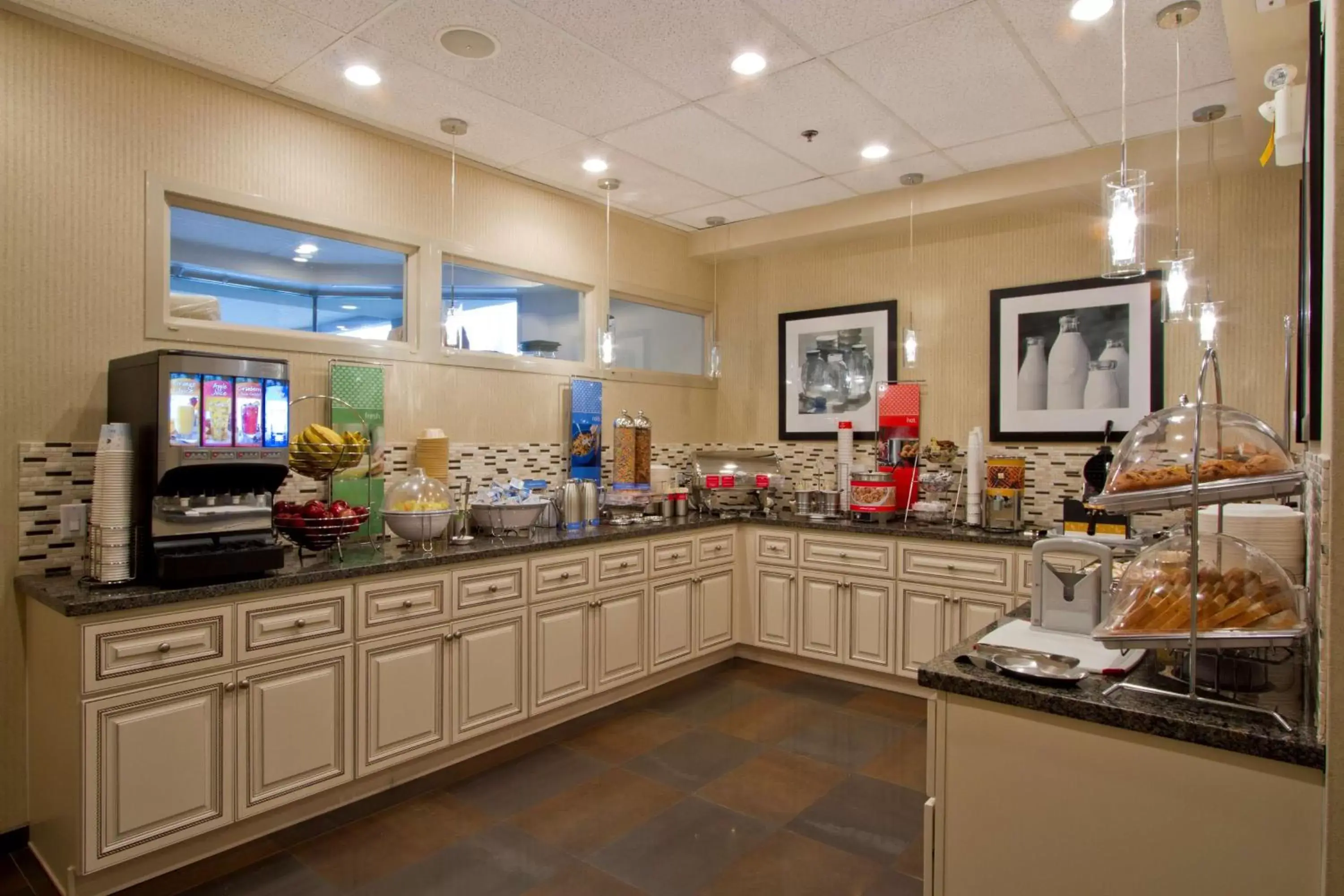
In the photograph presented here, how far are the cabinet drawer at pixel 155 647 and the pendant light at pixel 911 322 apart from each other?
11.8 feet

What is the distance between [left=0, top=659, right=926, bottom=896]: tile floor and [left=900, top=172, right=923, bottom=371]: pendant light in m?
2.05

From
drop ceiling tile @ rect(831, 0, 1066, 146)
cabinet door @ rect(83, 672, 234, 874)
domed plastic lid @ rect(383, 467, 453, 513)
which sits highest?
drop ceiling tile @ rect(831, 0, 1066, 146)

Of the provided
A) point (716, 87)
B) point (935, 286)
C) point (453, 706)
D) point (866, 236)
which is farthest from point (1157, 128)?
point (453, 706)

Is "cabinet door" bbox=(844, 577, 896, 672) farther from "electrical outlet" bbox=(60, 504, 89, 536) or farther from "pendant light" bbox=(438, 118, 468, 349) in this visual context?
"electrical outlet" bbox=(60, 504, 89, 536)

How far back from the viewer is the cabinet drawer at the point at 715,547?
446 cm

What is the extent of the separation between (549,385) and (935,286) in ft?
8.05

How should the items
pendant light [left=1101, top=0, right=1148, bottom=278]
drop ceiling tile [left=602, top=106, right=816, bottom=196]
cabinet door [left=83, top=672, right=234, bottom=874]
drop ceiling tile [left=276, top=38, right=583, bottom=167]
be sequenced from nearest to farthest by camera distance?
pendant light [left=1101, top=0, right=1148, bottom=278] → cabinet door [left=83, top=672, right=234, bottom=874] → drop ceiling tile [left=276, top=38, right=583, bottom=167] → drop ceiling tile [left=602, top=106, right=816, bottom=196]

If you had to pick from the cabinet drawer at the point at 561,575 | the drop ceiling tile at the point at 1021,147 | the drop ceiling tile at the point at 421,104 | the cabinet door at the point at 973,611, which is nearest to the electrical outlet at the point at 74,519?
the cabinet drawer at the point at 561,575

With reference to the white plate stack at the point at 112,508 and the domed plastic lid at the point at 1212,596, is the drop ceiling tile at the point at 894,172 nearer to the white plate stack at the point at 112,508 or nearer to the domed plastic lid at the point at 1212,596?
the domed plastic lid at the point at 1212,596

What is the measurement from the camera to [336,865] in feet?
8.29

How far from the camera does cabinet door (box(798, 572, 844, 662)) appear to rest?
4.40 metres

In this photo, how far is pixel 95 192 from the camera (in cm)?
281

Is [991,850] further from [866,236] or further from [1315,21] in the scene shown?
[866,236]

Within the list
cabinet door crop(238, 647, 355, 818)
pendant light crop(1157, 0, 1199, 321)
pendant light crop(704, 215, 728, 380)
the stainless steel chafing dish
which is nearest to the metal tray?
pendant light crop(1157, 0, 1199, 321)
